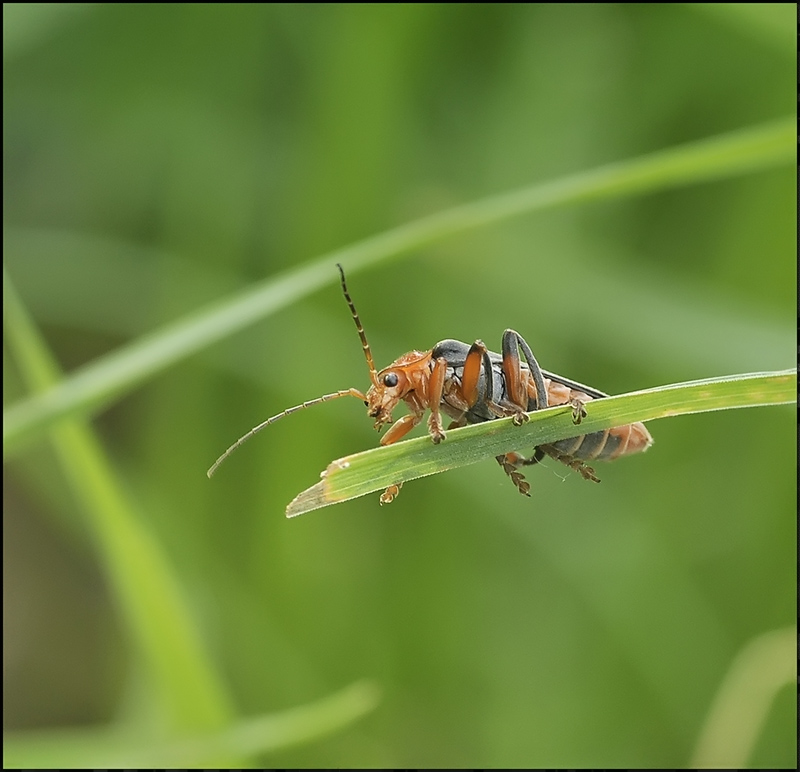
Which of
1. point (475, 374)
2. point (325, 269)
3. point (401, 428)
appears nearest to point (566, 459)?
point (475, 374)

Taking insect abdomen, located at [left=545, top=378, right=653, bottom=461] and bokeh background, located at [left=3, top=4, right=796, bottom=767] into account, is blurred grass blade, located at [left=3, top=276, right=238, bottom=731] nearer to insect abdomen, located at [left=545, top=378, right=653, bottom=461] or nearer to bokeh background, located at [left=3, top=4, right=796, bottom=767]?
bokeh background, located at [left=3, top=4, right=796, bottom=767]

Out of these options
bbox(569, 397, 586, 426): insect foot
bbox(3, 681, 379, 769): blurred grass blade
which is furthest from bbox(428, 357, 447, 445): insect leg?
bbox(3, 681, 379, 769): blurred grass blade

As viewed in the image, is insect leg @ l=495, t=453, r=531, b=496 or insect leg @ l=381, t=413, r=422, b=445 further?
insect leg @ l=381, t=413, r=422, b=445

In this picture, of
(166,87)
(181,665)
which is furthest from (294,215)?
(181,665)

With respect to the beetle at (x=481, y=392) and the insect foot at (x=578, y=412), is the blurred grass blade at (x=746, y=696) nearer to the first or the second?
the beetle at (x=481, y=392)

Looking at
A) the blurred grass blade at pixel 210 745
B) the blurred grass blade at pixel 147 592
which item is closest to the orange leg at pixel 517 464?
the blurred grass blade at pixel 210 745

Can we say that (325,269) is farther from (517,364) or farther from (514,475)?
(514,475)

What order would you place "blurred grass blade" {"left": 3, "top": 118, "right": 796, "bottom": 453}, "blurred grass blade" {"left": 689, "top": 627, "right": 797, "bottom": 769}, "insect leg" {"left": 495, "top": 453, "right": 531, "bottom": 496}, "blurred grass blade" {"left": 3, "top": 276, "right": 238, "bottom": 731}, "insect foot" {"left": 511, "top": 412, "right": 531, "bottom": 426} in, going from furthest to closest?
"blurred grass blade" {"left": 689, "top": 627, "right": 797, "bottom": 769} < "blurred grass blade" {"left": 3, "top": 276, "right": 238, "bottom": 731} < "blurred grass blade" {"left": 3, "top": 118, "right": 796, "bottom": 453} < "insect leg" {"left": 495, "top": 453, "right": 531, "bottom": 496} < "insect foot" {"left": 511, "top": 412, "right": 531, "bottom": 426}

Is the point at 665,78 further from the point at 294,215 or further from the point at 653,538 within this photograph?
the point at 653,538
